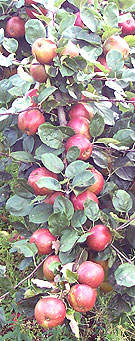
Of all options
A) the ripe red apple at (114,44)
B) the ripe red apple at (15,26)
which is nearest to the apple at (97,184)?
the ripe red apple at (114,44)

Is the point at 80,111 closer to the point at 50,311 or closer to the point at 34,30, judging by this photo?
the point at 34,30

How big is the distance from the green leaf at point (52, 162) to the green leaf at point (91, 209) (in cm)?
10

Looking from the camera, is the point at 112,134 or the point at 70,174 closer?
the point at 70,174

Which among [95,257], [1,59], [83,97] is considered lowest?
[95,257]

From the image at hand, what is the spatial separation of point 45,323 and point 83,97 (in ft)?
1.72

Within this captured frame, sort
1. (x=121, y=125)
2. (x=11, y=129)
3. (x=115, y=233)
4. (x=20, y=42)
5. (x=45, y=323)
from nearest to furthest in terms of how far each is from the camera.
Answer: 1. (x=45, y=323)
2. (x=115, y=233)
3. (x=121, y=125)
4. (x=11, y=129)
5. (x=20, y=42)

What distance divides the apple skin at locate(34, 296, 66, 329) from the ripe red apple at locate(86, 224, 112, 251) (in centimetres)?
15

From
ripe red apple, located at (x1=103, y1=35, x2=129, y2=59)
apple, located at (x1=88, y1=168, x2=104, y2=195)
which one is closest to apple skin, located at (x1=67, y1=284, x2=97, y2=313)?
apple, located at (x1=88, y1=168, x2=104, y2=195)

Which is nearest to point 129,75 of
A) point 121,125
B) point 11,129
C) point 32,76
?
point 121,125

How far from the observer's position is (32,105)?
2.93 feet

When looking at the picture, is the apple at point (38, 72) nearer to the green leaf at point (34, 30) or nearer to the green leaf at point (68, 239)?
the green leaf at point (34, 30)

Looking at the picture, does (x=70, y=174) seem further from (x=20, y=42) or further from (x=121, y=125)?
(x=20, y=42)

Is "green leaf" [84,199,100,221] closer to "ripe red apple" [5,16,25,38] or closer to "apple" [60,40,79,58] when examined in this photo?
"apple" [60,40,79,58]

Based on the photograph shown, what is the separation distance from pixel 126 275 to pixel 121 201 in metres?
0.16
